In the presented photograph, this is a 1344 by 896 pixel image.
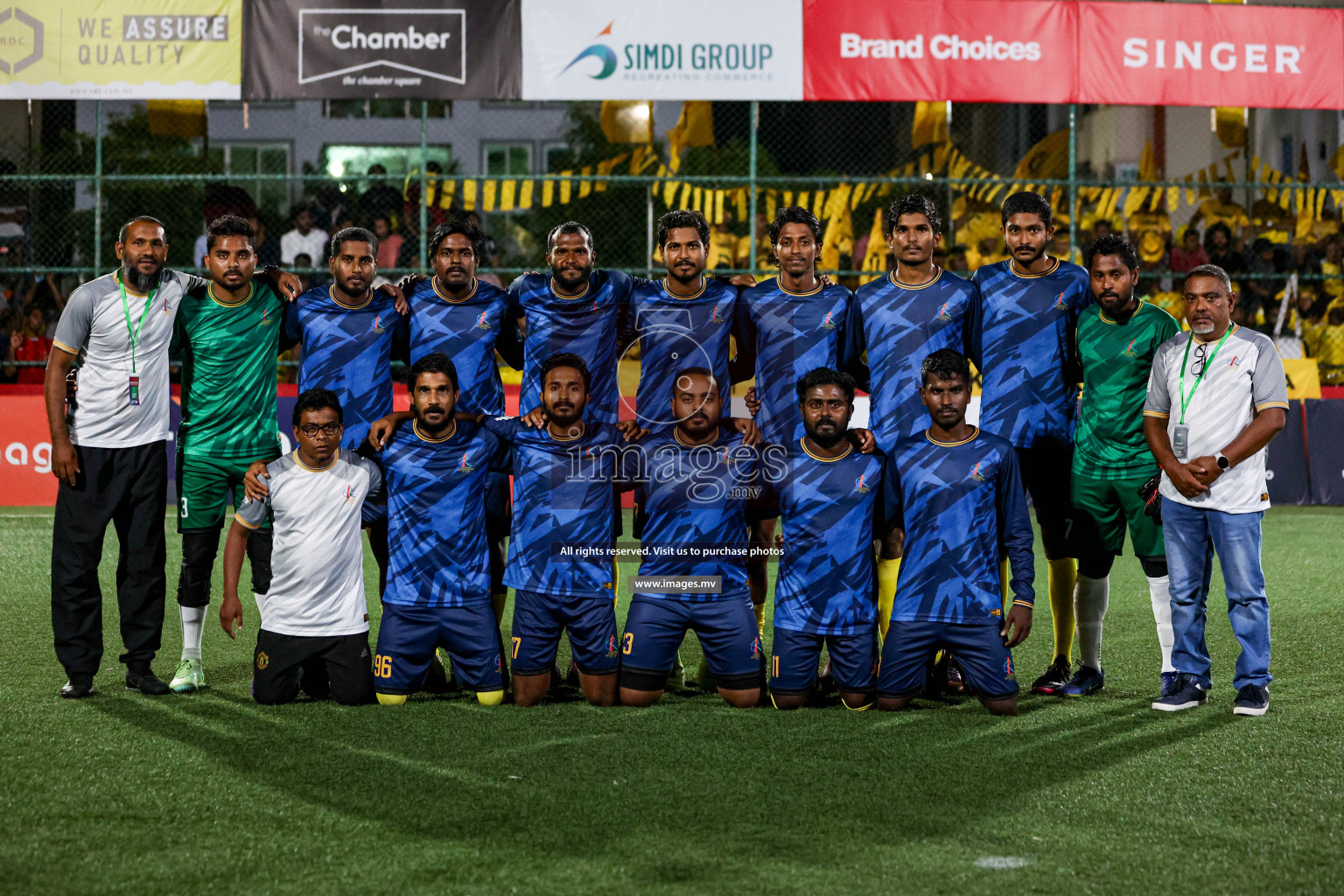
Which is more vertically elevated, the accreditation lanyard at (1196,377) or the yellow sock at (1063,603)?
the accreditation lanyard at (1196,377)

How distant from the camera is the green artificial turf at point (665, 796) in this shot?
3.79 m

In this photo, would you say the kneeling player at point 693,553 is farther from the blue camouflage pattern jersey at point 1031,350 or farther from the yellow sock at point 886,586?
the blue camouflage pattern jersey at point 1031,350

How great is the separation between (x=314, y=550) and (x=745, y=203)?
40.9 ft

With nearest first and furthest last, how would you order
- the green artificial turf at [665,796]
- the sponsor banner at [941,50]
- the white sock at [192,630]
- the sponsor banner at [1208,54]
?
the green artificial turf at [665,796] → the white sock at [192,630] → the sponsor banner at [941,50] → the sponsor banner at [1208,54]

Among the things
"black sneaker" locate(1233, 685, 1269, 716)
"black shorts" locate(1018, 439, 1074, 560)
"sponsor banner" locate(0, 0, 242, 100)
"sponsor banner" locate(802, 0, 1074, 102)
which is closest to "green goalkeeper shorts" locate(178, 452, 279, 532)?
"black shorts" locate(1018, 439, 1074, 560)

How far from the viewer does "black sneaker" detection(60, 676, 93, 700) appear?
5918mm

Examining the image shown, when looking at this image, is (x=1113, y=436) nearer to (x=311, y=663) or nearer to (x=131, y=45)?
(x=311, y=663)

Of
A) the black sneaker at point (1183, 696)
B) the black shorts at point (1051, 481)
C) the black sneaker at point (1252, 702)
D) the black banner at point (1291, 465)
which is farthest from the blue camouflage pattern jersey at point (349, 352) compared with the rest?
the black banner at point (1291, 465)

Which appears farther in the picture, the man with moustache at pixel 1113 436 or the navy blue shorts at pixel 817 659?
the man with moustache at pixel 1113 436

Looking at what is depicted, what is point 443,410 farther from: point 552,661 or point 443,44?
point 443,44

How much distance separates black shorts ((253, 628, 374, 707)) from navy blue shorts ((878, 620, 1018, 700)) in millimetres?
2167

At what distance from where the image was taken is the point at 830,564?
575cm

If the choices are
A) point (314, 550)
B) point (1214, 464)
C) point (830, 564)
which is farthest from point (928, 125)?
point (314, 550)

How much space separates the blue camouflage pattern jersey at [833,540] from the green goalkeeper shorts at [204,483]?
233 centimetres
